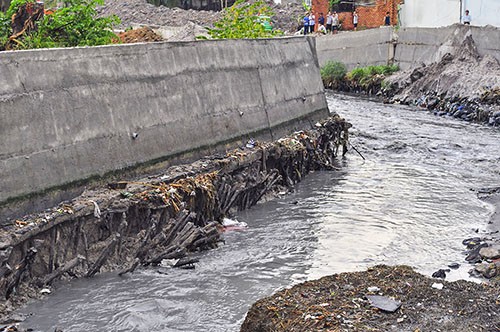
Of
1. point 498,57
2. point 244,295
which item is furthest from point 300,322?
point 498,57

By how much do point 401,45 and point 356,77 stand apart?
2.58 m

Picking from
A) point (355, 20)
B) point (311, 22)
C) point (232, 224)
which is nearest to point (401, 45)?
point (355, 20)

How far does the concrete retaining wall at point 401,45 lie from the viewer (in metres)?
29.2

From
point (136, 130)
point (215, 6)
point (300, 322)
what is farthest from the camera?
point (215, 6)

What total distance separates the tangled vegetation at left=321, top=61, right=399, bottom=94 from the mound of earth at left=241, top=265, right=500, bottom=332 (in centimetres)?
2634

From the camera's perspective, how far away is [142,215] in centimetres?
967

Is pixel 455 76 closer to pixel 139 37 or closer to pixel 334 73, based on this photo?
pixel 334 73

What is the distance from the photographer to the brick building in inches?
1645

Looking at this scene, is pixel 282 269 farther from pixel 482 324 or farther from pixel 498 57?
pixel 498 57

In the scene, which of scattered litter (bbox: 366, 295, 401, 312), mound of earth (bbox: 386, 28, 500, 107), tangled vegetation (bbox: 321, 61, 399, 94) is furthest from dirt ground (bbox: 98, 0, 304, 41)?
scattered litter (bbox: 366, 295, 401, 312)

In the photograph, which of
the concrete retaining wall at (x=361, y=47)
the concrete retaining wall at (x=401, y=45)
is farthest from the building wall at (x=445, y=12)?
the concrete retaining wall at (x=361, y=47)

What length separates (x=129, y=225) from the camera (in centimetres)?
952

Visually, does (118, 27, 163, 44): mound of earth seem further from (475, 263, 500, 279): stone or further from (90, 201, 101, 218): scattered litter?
(475, 263, 500, 279): stone

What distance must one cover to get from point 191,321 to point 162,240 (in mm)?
1801
